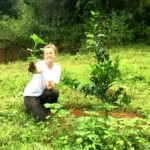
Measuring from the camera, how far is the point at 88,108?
27.1 feet

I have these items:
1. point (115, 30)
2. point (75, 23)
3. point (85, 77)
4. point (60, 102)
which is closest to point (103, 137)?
point (60, 102)

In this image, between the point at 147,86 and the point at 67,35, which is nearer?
the point at 147,86

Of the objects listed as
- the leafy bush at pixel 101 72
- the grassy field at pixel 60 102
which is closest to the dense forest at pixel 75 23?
the grassy field at pixel 60 102

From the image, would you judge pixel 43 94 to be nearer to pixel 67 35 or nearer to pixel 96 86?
pixel 96 86

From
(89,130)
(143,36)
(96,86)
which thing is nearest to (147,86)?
(96,86)

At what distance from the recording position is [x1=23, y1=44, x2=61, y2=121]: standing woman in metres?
7.18

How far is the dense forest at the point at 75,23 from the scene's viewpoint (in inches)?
699

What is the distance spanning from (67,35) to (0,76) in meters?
8.45

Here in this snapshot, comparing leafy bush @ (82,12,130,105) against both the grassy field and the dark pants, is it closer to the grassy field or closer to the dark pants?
the grassy field

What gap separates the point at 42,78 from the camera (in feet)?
23.9

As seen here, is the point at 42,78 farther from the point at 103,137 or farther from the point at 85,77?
the point at 85,77

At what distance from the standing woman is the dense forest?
390 inches

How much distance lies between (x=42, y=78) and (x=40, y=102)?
0.37 m

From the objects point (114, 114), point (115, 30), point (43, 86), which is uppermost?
point (43, 86)
